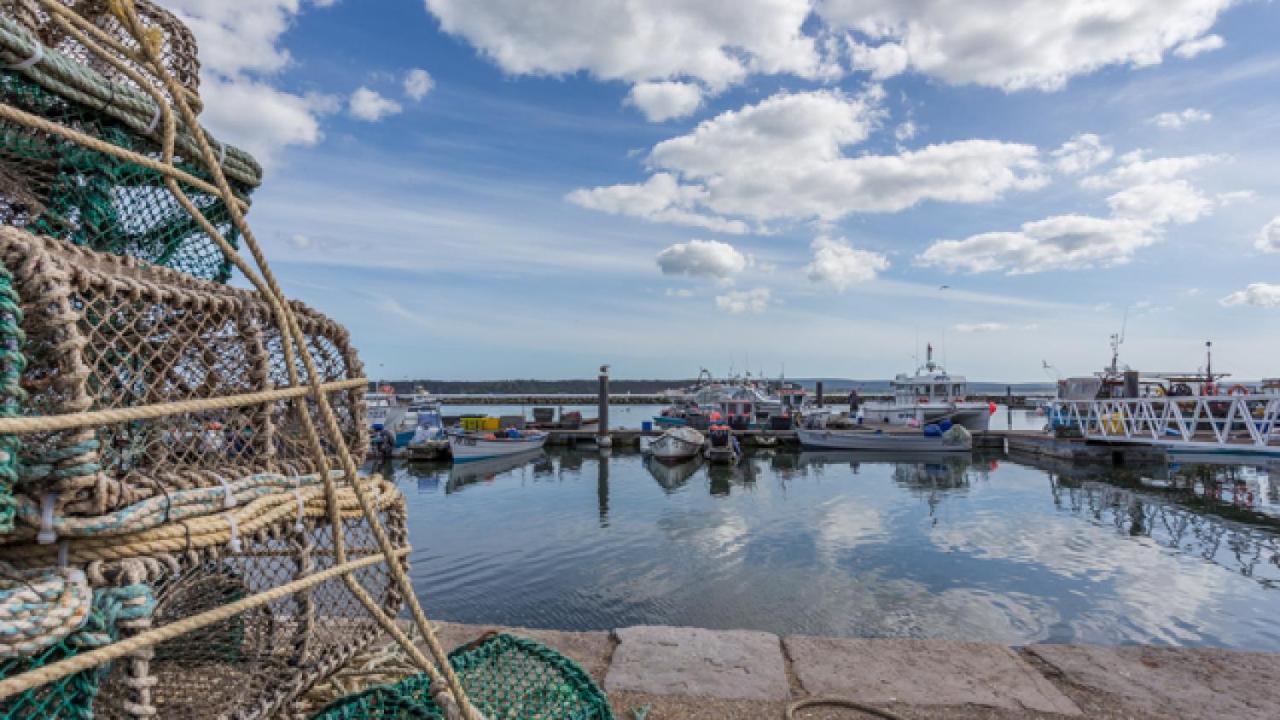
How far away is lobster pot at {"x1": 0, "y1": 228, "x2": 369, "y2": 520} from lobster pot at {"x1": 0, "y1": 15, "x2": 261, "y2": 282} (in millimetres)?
412

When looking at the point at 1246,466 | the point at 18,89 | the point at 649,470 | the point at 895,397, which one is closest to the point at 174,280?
the point at 18,89

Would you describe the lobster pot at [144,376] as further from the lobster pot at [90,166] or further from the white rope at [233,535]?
the lobster pot at [90,166]

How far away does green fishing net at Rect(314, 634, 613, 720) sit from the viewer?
224 centimetres

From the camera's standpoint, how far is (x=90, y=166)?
8.05ft

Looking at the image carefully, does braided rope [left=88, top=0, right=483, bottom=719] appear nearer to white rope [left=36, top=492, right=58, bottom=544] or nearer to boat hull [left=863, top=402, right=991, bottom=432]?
white rope [left=36, top=492, right=58, bottom=544]

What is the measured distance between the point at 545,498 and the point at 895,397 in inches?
1113

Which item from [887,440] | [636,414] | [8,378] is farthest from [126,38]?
[636,414]

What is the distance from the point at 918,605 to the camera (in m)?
9.34

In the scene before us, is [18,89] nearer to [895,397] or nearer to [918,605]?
[918,605]

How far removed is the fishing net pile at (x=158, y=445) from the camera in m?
1.58

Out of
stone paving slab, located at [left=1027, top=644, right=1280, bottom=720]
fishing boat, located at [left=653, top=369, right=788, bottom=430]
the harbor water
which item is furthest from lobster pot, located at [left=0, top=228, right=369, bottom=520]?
the harbor water

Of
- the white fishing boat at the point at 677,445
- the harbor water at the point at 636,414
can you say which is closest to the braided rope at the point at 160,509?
the white fishing boat at the point at 677,445

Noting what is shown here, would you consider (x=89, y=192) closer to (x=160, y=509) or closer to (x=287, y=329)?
(x=287, y=329)

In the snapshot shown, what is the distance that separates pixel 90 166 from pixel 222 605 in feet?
5.84
